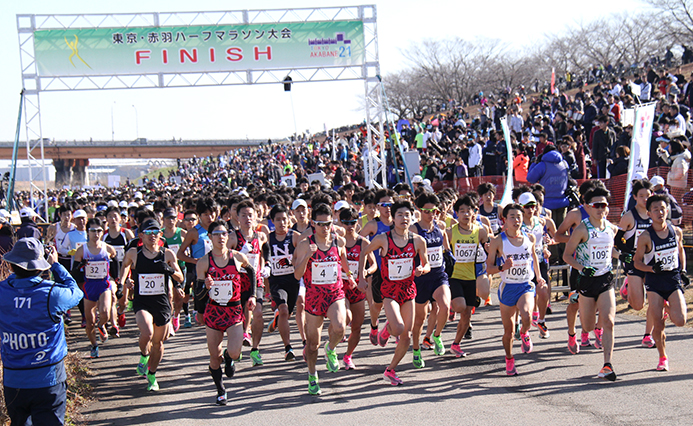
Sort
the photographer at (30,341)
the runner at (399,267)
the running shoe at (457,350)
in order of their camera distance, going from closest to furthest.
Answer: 1. the photographer at (30,341)
2. the runner at (399,267)
3. the running shoe at (457,350)

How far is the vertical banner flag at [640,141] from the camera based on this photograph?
38.5 feet

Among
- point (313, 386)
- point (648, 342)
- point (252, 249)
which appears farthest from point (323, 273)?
point (648, 342)

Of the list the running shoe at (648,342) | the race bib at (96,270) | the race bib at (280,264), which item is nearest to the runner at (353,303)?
the race bib at (280,264)

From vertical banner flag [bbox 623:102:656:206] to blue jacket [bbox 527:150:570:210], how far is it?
123cm

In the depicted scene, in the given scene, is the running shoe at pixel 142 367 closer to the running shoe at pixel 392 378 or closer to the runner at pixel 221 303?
the runner at pixel 221 303

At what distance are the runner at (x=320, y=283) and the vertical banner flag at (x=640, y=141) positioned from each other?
679 centimetres

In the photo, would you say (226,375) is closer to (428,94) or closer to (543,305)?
(543,305)

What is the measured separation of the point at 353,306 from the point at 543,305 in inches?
105

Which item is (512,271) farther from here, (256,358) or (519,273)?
(256,358)

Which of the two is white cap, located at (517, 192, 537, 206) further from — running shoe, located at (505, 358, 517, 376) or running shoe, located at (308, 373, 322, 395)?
running shoe, located at (308, 373, 322, 395)

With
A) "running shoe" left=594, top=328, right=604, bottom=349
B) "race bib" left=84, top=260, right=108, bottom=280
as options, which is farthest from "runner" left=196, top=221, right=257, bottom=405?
"running shoe" left=594, top=328, right=604, bottom=349

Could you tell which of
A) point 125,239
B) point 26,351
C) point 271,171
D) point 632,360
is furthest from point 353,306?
point 271,171

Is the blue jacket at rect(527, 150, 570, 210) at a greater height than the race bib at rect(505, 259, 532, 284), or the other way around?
the blue jacket at rect(527, 150, 570, 210)

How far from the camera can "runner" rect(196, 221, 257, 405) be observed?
682 centimetres
